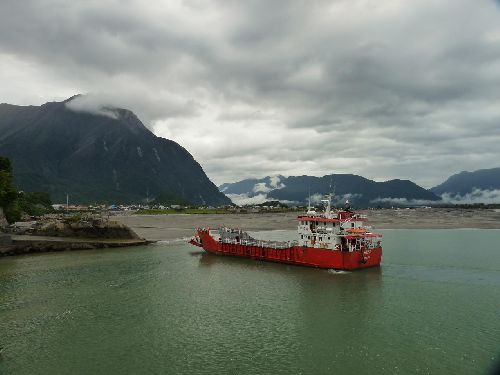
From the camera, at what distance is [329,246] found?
172 ft

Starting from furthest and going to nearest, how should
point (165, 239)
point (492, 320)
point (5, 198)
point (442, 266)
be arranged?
point (165, 239), point (5, 198), point (442, 266), point (492, 320)

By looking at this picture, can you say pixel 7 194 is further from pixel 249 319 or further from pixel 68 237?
pixel 249 319

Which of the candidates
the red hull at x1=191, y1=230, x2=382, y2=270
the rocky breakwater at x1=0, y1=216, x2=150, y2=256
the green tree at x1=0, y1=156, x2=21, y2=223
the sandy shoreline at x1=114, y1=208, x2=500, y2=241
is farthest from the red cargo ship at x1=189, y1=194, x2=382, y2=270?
the green tree at x1=0, y1=156, x2=21, y2=223

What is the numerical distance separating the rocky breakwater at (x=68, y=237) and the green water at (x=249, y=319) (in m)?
15.5

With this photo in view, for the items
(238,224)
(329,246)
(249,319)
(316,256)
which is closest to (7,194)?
(316,256)

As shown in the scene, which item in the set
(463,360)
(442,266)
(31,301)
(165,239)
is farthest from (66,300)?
(165,239)

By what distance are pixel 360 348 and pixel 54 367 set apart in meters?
18.6

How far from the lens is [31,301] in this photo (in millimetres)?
36625

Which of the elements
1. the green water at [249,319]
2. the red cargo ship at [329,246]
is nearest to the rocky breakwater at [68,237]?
the green water at [249,319]

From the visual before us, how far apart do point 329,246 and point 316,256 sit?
218 cm

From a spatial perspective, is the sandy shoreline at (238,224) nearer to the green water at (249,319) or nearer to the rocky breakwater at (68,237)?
the rocky breakwater at (68,237)

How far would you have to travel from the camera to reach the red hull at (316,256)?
50438 millimetres

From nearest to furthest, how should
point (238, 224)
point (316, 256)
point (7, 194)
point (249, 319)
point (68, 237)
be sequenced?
point (249, 319), point (316, 256), point (68, 237), point (7, 194), point (238, 224)

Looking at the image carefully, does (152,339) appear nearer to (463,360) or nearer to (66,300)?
(66,300)
